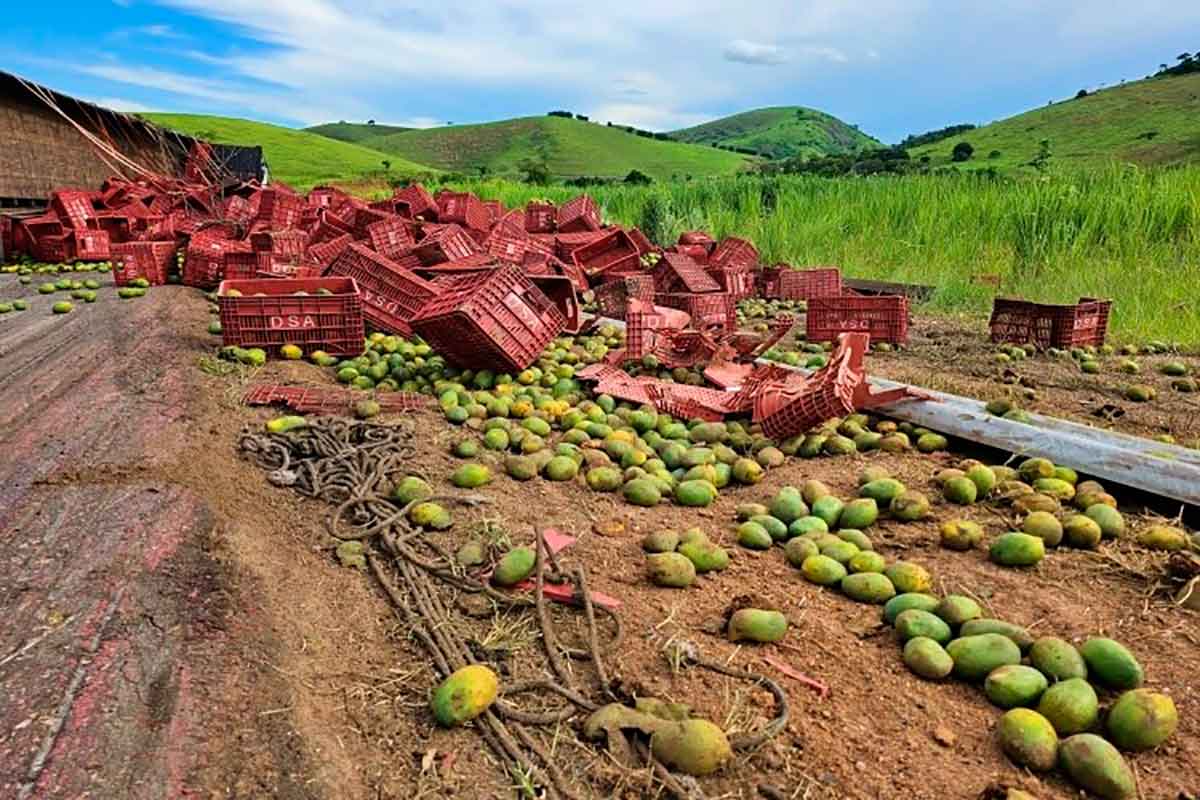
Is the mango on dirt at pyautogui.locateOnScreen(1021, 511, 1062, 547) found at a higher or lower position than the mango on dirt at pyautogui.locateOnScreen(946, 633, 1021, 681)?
higher

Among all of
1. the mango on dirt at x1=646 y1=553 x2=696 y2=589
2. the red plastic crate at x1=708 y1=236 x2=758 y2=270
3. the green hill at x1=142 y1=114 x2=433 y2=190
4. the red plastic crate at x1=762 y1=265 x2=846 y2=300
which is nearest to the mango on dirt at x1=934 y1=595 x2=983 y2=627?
the mango on dirt at x1=646 y1=553 x2=696 y2=589

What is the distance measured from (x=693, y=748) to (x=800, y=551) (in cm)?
105

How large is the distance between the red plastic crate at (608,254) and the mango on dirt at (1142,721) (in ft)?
22.6

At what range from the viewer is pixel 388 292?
5.75 m

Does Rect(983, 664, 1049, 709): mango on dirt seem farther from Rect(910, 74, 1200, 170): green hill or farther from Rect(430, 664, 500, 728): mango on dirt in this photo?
Rect(910, 74, 1200, 170): green hill

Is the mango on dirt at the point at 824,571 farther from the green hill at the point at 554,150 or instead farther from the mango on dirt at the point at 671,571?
the green hill at the point at 554,150

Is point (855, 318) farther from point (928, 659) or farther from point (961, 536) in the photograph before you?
point (928, 659)

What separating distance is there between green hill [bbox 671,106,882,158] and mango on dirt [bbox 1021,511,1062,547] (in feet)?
259

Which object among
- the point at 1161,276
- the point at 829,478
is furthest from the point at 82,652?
the point at 1161,276

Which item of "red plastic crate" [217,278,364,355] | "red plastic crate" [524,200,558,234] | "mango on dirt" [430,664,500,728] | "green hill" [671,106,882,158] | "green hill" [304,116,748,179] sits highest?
"green hill" [671,106,882,158]

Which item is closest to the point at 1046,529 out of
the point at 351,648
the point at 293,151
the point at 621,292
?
the point at 351,648

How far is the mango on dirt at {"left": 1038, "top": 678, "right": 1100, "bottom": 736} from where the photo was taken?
172 centimetres

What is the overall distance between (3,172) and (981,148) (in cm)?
4754

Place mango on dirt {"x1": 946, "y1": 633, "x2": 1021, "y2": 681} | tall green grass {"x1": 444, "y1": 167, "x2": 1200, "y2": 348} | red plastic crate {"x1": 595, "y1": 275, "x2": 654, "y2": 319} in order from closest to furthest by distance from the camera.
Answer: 1. mango on dirt {"x1": 946, "y1": 633, "x2": 1021, "y2": 681}
2. red plastic crate {"x1": 595, "y1": 275, "x2": 654, "y2": 319}
3. tall green grass {"x1": 444, "y1": 167, "x2": 1200, "y2": 348}
